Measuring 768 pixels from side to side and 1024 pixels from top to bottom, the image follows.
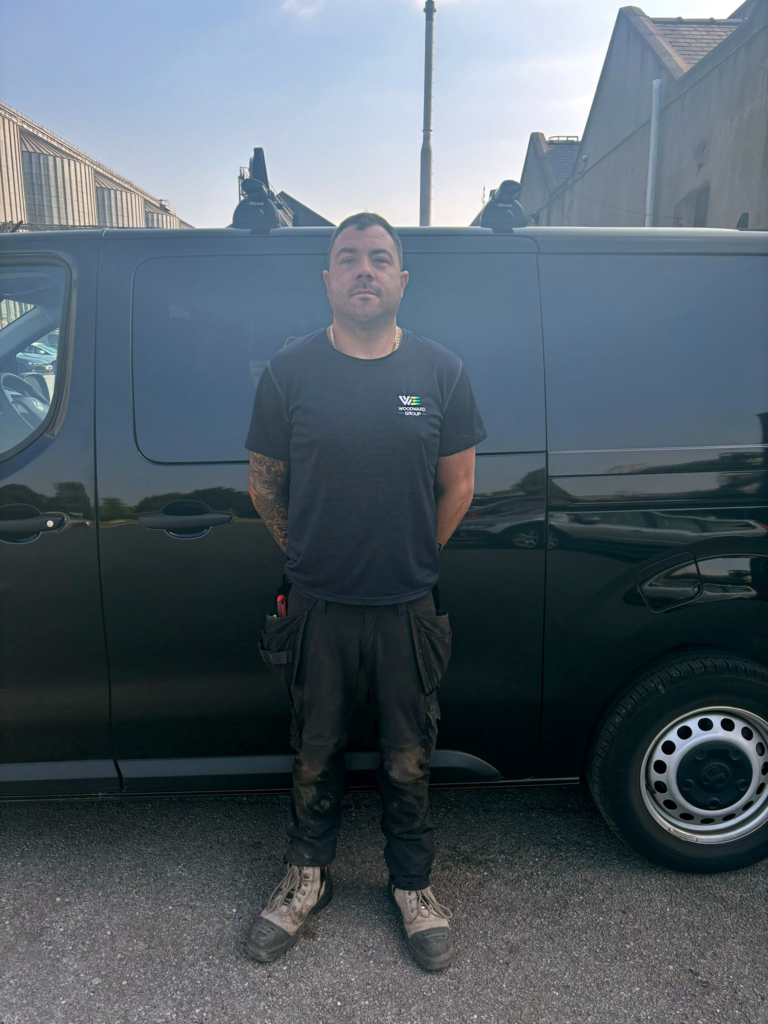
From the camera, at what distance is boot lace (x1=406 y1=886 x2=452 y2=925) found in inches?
83.1

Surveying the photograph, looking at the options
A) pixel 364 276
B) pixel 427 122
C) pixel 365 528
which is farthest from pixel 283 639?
pixel 427 122

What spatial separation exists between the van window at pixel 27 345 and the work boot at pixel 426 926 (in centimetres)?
171

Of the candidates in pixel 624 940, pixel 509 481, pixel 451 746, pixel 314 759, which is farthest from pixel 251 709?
pixel 624 940

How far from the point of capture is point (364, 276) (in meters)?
1.93

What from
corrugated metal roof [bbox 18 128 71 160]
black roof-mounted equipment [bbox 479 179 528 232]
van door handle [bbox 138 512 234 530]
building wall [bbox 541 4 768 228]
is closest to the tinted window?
black roof-mounted equipment [bbox 479 179 528 232]

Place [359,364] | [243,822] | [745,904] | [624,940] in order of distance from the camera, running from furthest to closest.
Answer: [243,822], [745,904], [624,940], [359,364]

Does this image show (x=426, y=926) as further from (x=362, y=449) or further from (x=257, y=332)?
(x=257, y=332)

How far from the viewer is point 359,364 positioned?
1972mm

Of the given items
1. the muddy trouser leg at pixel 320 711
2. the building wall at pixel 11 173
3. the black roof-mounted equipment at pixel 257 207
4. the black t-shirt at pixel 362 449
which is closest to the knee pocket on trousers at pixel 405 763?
the muddy trouser leg at pixel 320 711

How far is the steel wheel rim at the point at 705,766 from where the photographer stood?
A: 2.26 metres

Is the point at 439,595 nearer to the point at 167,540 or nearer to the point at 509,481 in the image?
the point at 509,481

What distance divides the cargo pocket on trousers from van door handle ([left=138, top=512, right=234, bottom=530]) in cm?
64

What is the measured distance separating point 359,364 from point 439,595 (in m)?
0.70

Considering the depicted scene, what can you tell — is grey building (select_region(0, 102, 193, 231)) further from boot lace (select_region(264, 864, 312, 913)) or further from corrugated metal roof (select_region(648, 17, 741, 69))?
boot lace (select_region(264, 864, 312, 913))
